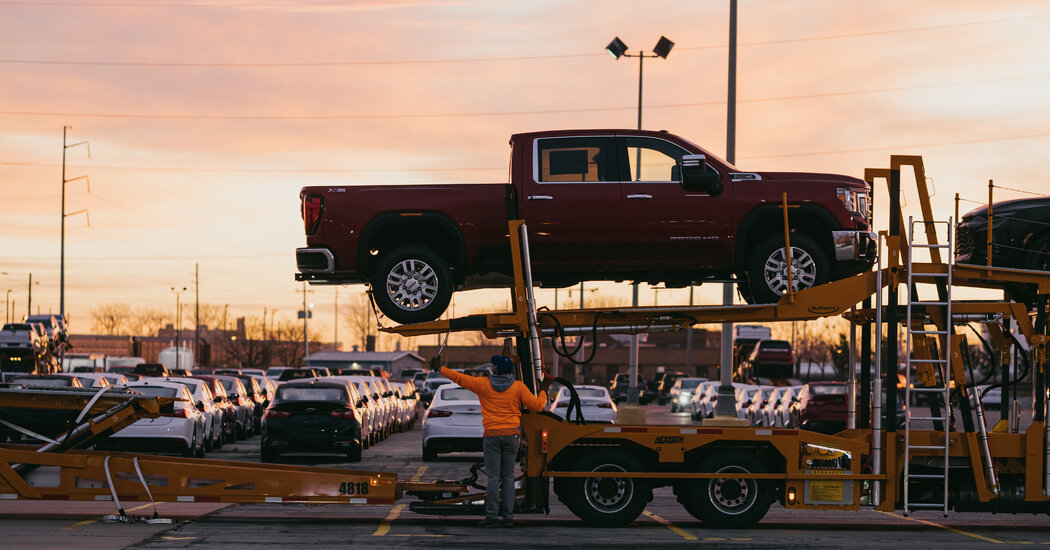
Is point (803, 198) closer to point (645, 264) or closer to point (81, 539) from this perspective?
point (645, 264)

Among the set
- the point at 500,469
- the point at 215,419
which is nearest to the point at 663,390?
the point at 215,419

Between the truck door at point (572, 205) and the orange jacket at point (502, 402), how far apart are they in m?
1.37

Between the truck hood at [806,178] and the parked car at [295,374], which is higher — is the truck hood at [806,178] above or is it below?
above

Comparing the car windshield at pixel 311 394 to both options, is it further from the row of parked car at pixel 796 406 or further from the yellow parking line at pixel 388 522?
the yellow parking line at pixel 388 522

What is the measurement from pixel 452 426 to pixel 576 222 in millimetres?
10694

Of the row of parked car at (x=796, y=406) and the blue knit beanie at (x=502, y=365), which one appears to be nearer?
the blue knit beanie at (x=502, y=365)

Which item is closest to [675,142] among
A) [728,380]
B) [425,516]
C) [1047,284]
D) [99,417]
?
[1047,284]

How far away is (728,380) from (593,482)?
1707 centimetres

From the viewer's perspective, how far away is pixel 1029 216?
15445 mm

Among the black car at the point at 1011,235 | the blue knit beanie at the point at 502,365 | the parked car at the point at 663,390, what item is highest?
the black car at the point at 1011,235

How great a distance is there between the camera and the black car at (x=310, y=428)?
22.9m

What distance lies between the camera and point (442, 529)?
13.7 metres

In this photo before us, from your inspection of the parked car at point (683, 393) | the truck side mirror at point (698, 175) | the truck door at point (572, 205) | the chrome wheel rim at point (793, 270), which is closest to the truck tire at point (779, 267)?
the chrome wheel rim at point (793, 270)

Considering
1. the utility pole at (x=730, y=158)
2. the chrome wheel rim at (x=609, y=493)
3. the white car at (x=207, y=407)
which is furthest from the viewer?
the utility pole at (x=730, y=158)
